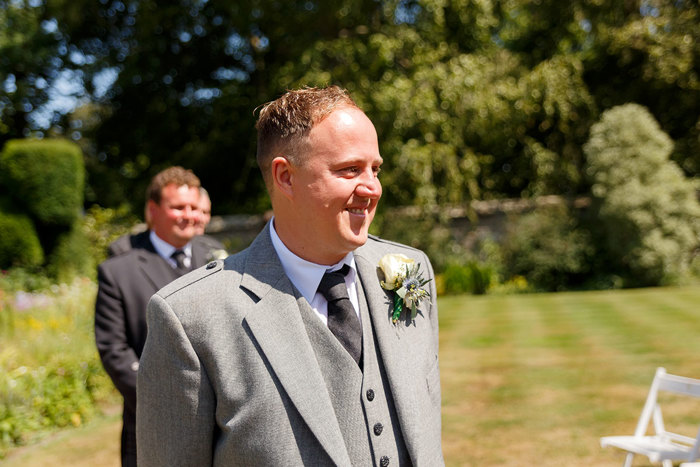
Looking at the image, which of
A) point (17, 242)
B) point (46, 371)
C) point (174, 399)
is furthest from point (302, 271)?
point (17, 242)

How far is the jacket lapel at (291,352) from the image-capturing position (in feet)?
5.86

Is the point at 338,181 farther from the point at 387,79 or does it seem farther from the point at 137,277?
the point at 387,79

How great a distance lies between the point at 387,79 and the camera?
55.0 feet

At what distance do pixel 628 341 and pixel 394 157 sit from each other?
835 cm

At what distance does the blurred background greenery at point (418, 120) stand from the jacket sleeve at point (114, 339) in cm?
1072

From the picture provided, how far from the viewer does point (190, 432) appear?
5.78ft

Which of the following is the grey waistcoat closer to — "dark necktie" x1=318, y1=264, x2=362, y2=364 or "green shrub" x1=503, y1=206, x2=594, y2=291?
"dark necktie" x1=318, y1=264, x2=362, y2=364

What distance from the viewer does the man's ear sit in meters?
1.89

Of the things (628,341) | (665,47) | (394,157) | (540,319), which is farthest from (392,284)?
(665,47)

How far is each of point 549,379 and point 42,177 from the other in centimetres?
1137

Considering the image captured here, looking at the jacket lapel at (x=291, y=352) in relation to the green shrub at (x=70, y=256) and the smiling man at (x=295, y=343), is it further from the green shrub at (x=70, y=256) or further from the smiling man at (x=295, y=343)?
the green shrub at (x=70, y=256)

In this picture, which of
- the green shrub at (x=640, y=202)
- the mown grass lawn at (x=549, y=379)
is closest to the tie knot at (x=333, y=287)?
the mown grass lawn at (x=549, y=379)

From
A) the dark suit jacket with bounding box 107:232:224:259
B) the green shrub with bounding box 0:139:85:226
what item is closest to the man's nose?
the dark suit jacket with bounding box 107:232:224:259

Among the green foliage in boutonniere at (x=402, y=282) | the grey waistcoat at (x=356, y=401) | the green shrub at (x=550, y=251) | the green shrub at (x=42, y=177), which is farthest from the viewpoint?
the green shrub at (x=550, y=251)
